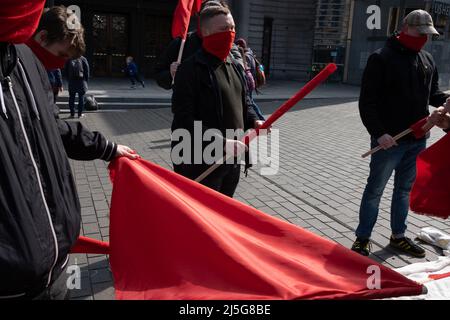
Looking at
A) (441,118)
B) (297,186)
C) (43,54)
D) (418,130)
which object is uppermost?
(43,54)

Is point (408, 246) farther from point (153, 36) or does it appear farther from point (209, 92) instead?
point (153, 36)

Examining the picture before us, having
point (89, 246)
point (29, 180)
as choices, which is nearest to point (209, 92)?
point (89, 246)

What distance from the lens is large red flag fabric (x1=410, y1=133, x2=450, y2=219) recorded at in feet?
10.7

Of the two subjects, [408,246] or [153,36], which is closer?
[408,246]

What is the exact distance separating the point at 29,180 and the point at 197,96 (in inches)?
69.4

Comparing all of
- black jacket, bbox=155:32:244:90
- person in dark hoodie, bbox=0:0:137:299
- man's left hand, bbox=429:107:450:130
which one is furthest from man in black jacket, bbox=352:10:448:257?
person in dark hoodie, bbox=0:0:137:299

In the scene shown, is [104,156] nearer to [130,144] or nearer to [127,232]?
[127,232]

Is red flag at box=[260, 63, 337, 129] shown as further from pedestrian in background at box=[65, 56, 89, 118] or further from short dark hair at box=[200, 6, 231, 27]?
pedestrian in background at box=[65, 56, 89, 118]

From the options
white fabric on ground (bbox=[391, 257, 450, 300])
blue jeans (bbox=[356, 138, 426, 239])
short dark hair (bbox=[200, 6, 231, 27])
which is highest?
short dark hair (bbox=[200, 6, 231, 27])

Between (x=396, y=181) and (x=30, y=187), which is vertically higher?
(x=30, y=187)

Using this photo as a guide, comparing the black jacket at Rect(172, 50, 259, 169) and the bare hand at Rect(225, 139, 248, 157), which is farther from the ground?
the black jacket at Rect(172, 50, 259, 169)

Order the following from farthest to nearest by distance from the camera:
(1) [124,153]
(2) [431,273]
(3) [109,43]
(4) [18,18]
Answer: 1. (3) [109,43]
2. (2) [431,273]
3. (1) [124,153]
4. (4) [18,18]

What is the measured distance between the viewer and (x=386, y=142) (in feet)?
12.2

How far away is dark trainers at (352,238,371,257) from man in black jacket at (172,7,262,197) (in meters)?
1.66
